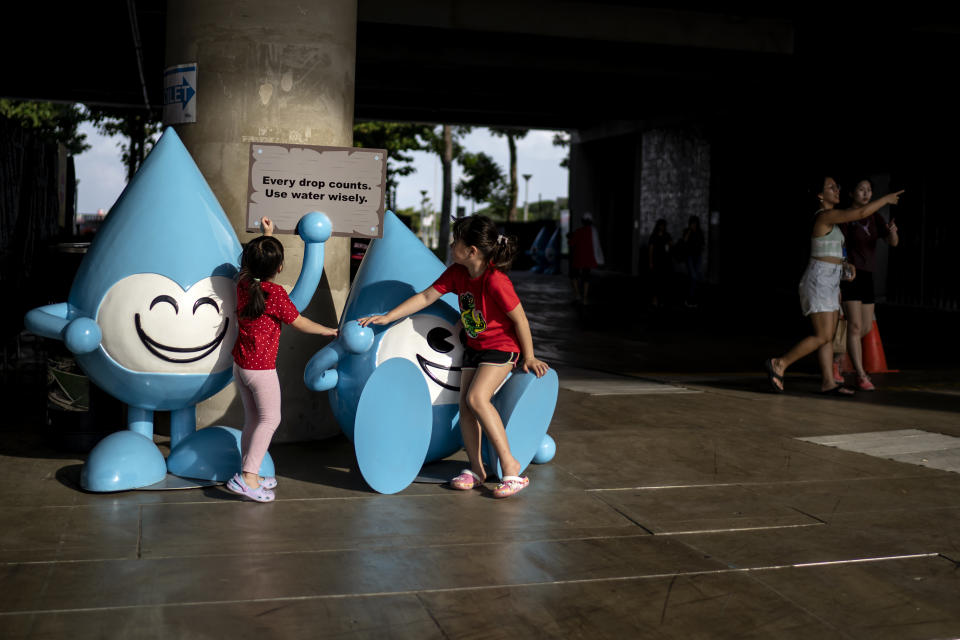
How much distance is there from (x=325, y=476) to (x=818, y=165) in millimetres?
21011

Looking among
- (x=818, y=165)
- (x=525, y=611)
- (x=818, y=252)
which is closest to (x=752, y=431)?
(x=818, y=252)

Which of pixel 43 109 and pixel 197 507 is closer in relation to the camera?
pixel 197 507

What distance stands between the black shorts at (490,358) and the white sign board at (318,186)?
94 cm

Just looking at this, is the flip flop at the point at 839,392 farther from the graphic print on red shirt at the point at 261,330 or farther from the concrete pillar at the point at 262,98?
the graphic print on red shirt at the point at 261,330

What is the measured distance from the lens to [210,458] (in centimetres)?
515

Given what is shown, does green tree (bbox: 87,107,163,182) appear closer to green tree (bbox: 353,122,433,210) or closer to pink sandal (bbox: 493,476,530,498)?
green tree (bbox: 353,122,433,210)

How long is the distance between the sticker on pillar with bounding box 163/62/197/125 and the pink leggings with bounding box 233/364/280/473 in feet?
6.48

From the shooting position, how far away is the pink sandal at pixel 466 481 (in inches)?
204

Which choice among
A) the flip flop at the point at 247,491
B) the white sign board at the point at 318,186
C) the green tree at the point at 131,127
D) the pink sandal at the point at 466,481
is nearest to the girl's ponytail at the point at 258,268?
the white sign board at the point at 318,186

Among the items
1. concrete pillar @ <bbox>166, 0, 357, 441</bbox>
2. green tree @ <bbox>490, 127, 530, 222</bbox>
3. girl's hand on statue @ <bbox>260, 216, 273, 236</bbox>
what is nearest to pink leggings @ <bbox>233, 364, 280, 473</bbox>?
girl's hand on statue @ <bbox>260, 216, 273, 236</bbox>

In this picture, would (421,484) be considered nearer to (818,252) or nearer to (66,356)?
(66,356)

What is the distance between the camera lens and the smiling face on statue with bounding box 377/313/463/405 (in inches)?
206

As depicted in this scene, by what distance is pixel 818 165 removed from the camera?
2384cm

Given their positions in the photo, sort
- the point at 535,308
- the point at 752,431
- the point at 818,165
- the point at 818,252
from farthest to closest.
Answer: the point at 818,165 < the point at 535,308 < the point at 818,252 < the point at 752,431
